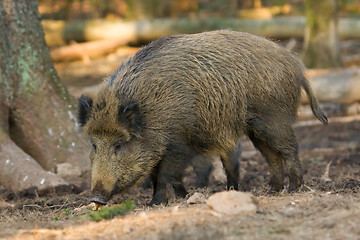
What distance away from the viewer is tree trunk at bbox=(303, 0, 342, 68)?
13578 mm

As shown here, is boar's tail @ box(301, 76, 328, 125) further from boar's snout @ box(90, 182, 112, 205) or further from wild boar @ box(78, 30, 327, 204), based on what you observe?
boar's snout @ box(90, 182, 112, 205)

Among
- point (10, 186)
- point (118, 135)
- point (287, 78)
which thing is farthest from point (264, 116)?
point (10, 186)

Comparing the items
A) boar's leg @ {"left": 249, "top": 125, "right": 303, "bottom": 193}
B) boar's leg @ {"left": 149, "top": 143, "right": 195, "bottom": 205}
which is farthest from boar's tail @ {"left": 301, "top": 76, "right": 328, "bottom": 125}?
boar's leg @ {"left": 149, "top": 143, "right": 195, "bottom": 205}

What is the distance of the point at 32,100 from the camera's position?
25.5ft

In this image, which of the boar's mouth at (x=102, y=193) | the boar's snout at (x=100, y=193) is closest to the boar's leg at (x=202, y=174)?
the boar's mouth at (x=102, y=193)

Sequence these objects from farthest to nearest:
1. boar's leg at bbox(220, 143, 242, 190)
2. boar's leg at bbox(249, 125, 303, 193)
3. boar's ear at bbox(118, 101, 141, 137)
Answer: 1. boar's leg at bbox(220, 143, 242, 190)
2. boar's leg at bbox(249, 125, 303, 193)
3. boar's ear at bbox(118, 101, 141, 137)

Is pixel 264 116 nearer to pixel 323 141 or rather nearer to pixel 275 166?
pixel 275 166

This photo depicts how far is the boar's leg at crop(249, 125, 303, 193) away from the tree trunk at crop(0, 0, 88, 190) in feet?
7.80

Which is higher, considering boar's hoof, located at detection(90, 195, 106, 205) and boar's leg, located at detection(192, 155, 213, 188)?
boar's hoof, located at detection(90, 195, 106, 205)

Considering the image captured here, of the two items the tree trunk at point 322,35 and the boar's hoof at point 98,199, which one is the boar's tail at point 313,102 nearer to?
the boar's hoof at point 98,199

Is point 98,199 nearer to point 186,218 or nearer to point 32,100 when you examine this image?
point 186,218

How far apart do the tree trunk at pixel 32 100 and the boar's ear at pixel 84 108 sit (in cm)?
163

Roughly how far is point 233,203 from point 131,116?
4.92ft

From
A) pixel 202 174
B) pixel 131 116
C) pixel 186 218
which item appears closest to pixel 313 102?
pixel 202 174
